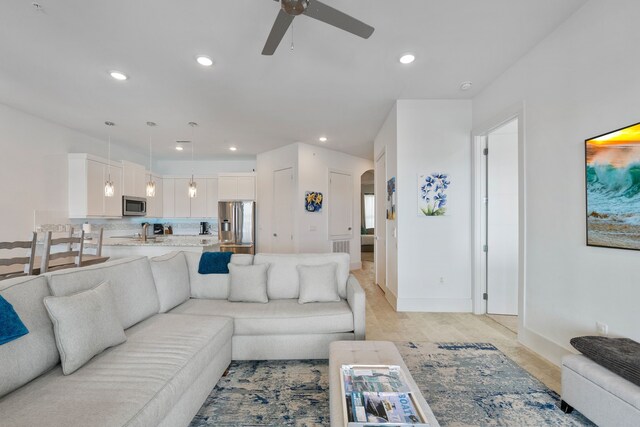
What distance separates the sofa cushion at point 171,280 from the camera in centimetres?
236

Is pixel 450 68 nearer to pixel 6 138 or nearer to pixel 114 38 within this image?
pixel 114 38

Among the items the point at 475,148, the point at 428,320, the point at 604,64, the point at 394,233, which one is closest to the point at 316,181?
the point at 394,233

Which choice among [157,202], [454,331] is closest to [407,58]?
[454,331]

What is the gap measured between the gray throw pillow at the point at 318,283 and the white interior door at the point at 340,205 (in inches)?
134

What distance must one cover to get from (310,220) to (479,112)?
3.46 metres

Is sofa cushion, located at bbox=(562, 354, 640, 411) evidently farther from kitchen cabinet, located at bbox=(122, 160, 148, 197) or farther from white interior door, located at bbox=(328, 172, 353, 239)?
kitchen cabinet, located at bbox=(122, 160, 148, 197)

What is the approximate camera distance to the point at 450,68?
2.84 meters

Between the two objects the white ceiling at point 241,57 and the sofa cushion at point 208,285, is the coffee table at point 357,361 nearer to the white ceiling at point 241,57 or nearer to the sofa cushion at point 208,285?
the sofa cushion at point 208,285

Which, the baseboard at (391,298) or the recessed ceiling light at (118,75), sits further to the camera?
the baseboard at (391,298)

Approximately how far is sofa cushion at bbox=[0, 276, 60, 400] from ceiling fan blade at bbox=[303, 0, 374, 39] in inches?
85.2

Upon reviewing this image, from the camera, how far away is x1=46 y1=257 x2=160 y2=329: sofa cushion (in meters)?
1.69

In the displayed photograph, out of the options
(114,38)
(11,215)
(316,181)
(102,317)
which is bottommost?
(102,317)

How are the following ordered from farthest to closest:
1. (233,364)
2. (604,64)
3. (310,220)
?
(310,220) < (233,364) < (604,64)

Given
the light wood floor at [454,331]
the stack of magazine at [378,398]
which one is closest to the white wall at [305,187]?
the light wood floor at [454,331]
